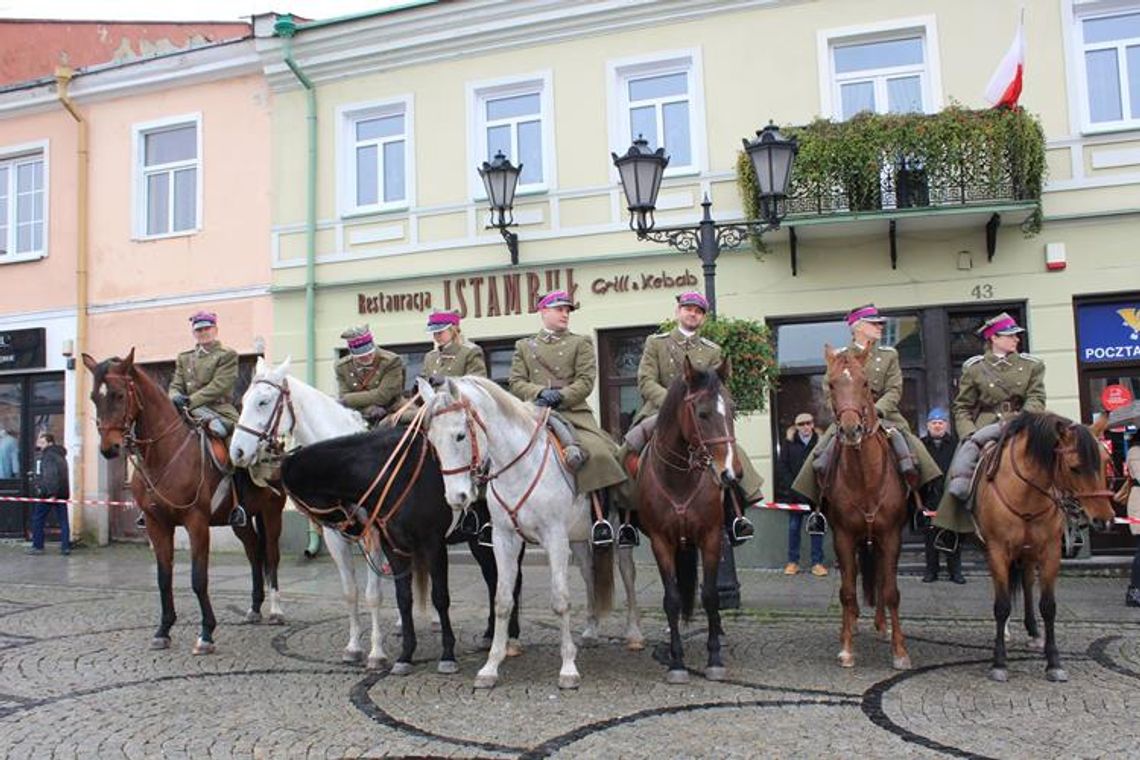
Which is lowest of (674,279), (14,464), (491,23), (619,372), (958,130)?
(14,464)

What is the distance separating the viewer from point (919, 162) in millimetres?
11016

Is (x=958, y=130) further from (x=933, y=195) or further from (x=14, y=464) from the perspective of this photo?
(x=14, y=464)

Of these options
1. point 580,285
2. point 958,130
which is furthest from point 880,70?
point 580,285

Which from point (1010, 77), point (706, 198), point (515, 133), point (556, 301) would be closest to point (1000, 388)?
point (706, 198)

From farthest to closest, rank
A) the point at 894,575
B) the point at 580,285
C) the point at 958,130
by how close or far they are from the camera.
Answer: the point at 580,285 → the point at 958,130 → the point at 894,575

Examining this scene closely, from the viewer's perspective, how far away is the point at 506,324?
13.3 m

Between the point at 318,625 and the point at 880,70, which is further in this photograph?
the point at 880,70

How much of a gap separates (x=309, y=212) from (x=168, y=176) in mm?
3056

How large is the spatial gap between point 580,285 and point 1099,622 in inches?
291

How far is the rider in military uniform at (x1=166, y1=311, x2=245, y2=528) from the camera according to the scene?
27.6ft

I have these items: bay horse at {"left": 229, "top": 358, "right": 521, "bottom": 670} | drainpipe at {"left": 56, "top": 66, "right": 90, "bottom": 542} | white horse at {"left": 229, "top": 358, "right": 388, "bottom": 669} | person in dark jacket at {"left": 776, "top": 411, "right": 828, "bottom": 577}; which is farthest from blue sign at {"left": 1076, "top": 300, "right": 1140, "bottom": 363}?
drainpipe at {"left": 56, "top": 66, "right": 90, "bottom": 542}

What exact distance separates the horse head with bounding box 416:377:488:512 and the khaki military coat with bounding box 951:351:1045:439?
13.1 feet

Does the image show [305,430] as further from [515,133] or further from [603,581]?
[515,133]

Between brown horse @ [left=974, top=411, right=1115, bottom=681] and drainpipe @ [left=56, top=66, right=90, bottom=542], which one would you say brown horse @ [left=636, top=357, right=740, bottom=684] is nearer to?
brown horse @ [left=974, top=411, right=1115, bottom=681]
